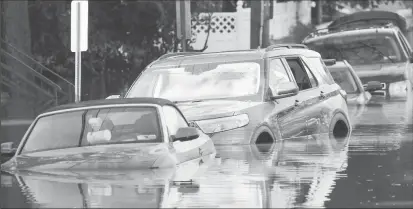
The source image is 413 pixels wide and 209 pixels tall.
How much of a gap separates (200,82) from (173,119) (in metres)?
3.81

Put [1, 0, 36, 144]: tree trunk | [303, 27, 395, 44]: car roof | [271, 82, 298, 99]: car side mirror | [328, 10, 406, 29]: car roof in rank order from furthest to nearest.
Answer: [328, 10, 406, 29]: car roof
[1, 0, 36, 144]: tree trunk
[303, 27, 395, 44]: car roof
[271, 82, 298, 99]: car side mirror

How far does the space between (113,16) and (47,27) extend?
164cm

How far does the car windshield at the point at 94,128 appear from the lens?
13227 mm

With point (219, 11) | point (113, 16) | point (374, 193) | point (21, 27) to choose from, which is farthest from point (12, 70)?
point (374, 193)

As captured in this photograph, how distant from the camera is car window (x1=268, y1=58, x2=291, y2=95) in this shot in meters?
17.4

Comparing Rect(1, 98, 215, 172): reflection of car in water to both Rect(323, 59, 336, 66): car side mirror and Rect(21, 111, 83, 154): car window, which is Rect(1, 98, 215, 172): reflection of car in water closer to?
Rect(21, 111, 83, 154): car window

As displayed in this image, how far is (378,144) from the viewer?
1825cm

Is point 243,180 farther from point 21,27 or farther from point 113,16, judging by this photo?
point 113,16

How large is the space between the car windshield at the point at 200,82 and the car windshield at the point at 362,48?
36.8 feet

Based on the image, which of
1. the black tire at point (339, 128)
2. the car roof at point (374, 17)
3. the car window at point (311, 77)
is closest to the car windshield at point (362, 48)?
the black tire at point (339, 128)

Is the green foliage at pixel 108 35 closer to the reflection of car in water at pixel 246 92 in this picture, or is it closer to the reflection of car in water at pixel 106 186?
the reflection of car in water at pixel 246 92

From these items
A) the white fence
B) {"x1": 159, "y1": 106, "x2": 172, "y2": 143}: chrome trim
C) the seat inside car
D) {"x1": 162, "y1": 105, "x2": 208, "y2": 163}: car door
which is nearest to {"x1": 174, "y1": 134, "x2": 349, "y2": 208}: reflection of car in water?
{"x1": 162, "y1": 105, "x2": 208, "y2": 163}: car door

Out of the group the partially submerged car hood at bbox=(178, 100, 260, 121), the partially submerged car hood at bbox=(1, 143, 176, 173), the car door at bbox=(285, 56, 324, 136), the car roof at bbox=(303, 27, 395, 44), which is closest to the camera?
the partially submerged car hood at bbox=(1, 143, 176, 173)

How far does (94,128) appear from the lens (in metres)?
13.5
